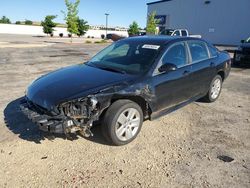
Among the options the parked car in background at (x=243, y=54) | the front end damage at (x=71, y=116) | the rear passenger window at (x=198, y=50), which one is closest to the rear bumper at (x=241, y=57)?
the parked car in background at (x=243, y=54)

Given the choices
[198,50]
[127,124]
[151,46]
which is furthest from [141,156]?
[198,50]

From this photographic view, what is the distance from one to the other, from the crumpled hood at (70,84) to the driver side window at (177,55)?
93cm

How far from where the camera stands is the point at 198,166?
3.57 m

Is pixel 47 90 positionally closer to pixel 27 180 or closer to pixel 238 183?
pixel 27 180

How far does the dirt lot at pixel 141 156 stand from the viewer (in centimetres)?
323

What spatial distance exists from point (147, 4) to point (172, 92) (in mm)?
53145

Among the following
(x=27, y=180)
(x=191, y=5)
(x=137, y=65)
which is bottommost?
(x=27, y=180)

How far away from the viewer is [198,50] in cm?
557

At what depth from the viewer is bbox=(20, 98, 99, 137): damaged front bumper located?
3.53 metres

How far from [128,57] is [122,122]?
4.76 ft

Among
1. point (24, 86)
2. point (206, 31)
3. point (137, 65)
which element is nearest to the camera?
point (137, 65)

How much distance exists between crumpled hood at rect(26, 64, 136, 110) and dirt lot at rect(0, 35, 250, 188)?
27.9 inches

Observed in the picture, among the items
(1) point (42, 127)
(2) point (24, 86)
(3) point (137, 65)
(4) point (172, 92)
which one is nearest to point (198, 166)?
(4) point (172, 92)

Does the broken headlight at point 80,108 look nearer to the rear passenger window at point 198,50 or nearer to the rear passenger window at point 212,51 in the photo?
the rear passenger window at point 198,50
